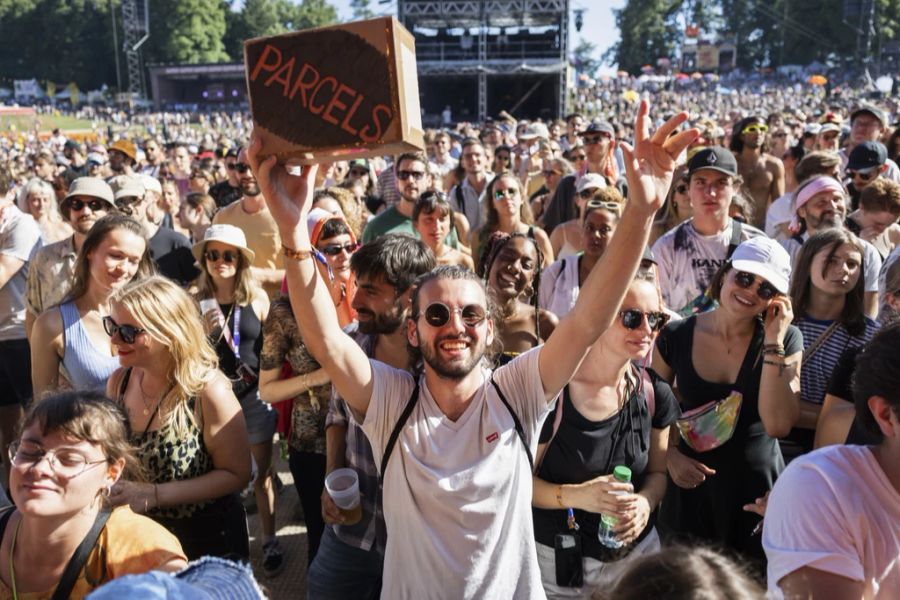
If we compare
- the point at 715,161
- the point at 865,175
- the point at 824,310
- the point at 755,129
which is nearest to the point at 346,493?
the point at 824,310

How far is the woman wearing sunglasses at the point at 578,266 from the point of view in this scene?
367 cm

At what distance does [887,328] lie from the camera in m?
1.56

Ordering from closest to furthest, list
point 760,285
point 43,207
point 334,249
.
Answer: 1. point 760,285
2. point 334,249
3. point 43,207

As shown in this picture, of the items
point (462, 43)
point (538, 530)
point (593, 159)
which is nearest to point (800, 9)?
point (462, 43)

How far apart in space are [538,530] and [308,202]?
1.30m

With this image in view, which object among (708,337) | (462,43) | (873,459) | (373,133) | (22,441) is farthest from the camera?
(462,43)

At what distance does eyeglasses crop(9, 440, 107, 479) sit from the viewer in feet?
5.54

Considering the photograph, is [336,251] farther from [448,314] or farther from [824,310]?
[824,310]

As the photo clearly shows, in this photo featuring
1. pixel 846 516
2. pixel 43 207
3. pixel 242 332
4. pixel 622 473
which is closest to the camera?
pixel 846 516

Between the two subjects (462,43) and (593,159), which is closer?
(593,159)

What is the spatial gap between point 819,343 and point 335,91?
91.8 inches

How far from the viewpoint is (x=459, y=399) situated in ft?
6.14

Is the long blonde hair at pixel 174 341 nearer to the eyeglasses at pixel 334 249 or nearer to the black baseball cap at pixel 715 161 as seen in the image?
the eyeglasses at pixel 334 249

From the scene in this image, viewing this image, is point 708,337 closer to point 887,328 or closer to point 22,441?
point 887,328
